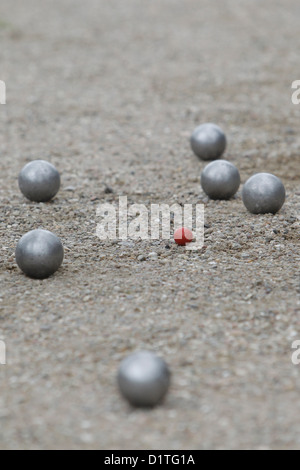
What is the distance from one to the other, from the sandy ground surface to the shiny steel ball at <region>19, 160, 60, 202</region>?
0.17m

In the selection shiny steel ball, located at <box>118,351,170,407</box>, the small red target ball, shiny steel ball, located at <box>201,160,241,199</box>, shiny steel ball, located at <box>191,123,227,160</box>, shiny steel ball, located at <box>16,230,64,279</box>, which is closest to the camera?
shiny steel ball, located at <box>118,351,170,407</box>

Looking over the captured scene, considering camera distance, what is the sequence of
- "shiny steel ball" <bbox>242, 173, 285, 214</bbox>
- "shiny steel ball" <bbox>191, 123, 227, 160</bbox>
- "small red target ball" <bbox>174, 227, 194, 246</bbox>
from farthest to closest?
"shiny steel ball" <bbox>191, 123, 227, 160</bbox> < "shiny steel ball" <bbox>242, 173, 285, 214</bbox> < "small red target ball" <bbox>174, 227, 194, 246</bbox>

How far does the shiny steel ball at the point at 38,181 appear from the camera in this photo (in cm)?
777

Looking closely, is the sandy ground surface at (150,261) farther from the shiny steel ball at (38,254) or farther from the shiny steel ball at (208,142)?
the shiny steel ball at (208,142)

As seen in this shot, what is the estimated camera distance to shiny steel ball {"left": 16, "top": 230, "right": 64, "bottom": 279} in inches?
227

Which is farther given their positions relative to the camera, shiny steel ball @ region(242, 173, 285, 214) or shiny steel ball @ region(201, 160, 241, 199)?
shiny steel ball @ region(201, 160, 241, 199)

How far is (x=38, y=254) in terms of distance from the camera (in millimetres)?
5758

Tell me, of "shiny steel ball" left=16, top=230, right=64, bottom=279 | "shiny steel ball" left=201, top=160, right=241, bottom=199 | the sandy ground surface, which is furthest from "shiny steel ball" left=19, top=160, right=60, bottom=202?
"shiny steel ball" left=16, top=230, right=64, bottom=279

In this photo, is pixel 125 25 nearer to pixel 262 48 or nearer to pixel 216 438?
pixel 262 48

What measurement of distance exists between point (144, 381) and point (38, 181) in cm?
417

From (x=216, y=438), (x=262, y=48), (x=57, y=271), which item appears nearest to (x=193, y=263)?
(x=57, y=271)

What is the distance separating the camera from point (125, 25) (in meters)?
16.9

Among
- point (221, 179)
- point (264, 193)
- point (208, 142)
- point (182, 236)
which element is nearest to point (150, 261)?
point (182, 236)

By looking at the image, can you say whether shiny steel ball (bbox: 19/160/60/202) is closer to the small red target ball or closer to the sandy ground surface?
the sandy ground surface
